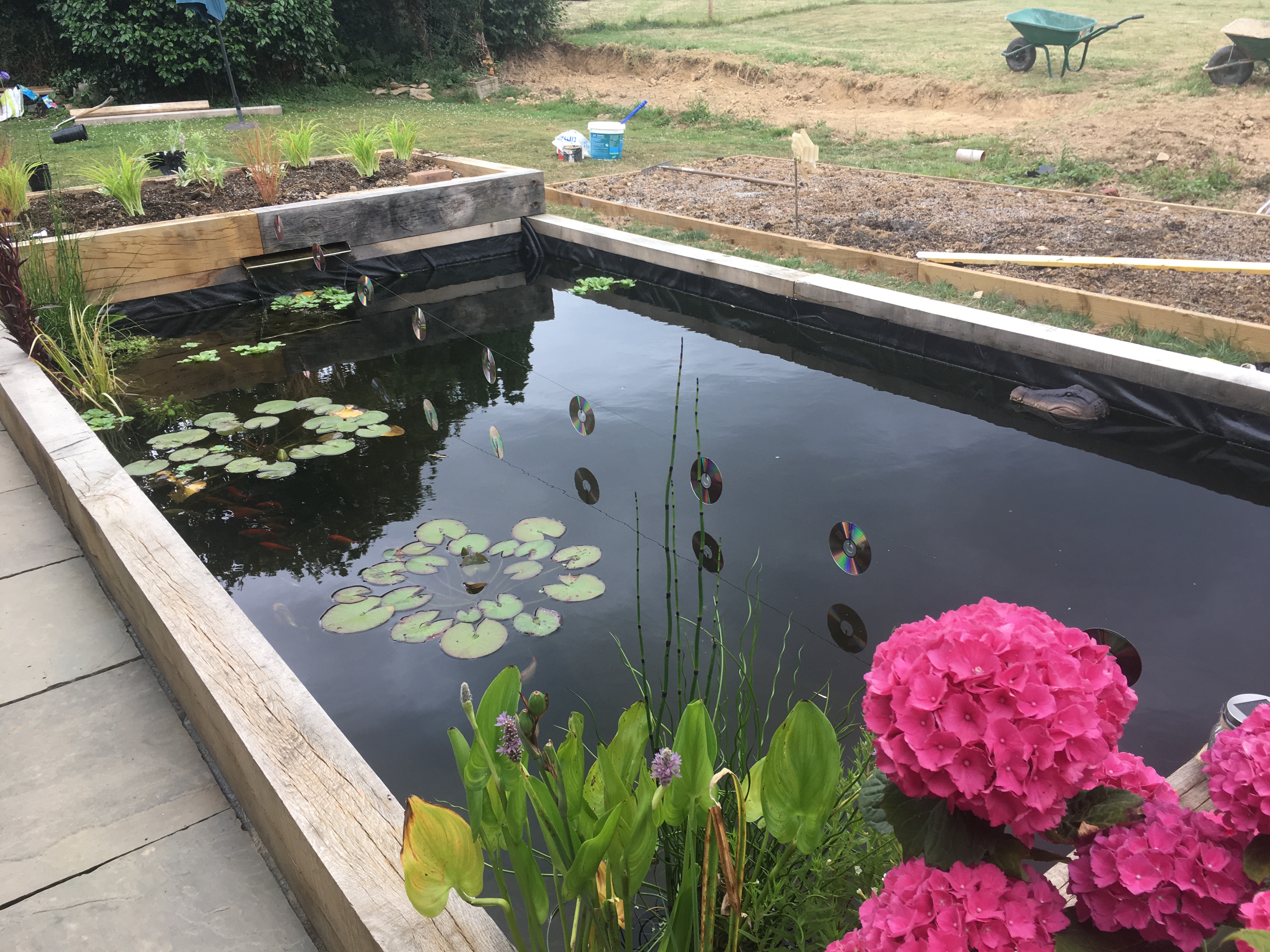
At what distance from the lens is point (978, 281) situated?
4.23 meters

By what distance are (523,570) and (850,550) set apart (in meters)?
0.96

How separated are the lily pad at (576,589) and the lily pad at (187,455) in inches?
65.4

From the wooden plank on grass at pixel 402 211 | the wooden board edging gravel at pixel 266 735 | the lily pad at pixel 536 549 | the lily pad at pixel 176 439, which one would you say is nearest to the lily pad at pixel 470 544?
the lily pad at pixel 536 549

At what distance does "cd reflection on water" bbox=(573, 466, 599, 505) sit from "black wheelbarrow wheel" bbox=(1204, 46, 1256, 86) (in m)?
10.0

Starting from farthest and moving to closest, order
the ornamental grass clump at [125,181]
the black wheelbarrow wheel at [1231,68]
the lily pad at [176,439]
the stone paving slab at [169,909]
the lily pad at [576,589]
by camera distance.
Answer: the black wheelbarrow wheel at [1231,68] → the ornamental grass clump at [125,181] → the lily pad at [176,439] → the lily pad at [576,589] → the stone paving slab at [169,909]

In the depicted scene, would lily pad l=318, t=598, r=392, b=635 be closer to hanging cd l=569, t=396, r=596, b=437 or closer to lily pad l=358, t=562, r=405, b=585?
lily pad l=358, t=562, r=405, b=585

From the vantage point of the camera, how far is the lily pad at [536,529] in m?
2.79

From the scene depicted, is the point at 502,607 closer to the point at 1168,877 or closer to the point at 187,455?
the point at 187,455

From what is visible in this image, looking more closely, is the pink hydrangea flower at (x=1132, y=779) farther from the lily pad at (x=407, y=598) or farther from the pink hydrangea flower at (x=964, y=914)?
the lily pad at (x=407, y=598)

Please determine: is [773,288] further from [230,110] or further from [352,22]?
[352,22]

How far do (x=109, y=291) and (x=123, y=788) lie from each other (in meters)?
3.51

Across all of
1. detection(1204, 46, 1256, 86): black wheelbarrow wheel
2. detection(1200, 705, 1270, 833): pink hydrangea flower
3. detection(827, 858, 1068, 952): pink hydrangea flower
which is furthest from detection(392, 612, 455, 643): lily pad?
detection(1204, 46, 1256, 86): black wheelbarrow wheel

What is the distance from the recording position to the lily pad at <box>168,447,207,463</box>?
3332 millimetres

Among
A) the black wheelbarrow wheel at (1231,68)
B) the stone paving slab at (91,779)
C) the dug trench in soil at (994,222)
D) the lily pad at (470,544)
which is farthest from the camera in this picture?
the black wheelbarrow wheel at (1231,68)
